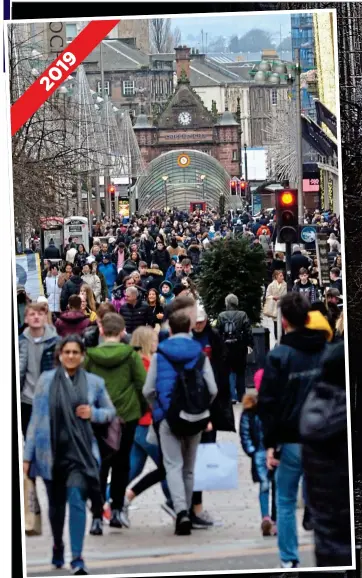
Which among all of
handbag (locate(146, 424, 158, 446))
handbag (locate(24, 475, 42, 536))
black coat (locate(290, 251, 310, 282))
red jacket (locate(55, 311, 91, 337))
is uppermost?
black coat (locate(290, 251, 310, 282))

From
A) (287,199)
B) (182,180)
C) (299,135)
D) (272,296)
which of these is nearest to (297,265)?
(287,199)

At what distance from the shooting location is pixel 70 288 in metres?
11.7

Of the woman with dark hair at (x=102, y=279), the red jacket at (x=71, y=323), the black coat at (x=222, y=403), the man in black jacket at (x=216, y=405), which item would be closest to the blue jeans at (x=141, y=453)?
the man in black jacket at (x=216, y=405)

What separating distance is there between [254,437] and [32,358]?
126 cm

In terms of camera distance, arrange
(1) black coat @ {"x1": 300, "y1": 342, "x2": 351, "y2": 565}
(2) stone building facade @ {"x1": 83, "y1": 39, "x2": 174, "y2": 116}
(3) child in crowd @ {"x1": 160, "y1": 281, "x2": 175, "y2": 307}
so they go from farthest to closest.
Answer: (3) child in crowd @ {"x1": 160, "y1": 281, "x2": 175, "y2": 307} < (2) stone building facade @ {"x1": 83, "y1": 39, "x2": 174, "y2": 116} < (1) black coat @ {"x1": 300, "y1": 342, "x2": 351, "y2": 565}

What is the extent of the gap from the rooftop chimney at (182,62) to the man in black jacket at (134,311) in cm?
203

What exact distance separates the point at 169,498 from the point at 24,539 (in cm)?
93

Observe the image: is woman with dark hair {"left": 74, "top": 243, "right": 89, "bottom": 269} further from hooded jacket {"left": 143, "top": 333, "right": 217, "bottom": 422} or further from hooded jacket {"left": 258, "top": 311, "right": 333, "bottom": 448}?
hooded jacket {"left": 258, "top": 311, "right": 333, "bottom": 448}

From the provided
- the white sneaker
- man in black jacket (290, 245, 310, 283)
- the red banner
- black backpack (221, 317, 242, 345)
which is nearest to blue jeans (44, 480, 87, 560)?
the white sneaker

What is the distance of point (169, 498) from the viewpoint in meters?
8.31

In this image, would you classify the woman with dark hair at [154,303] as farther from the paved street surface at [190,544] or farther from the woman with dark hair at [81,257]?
the paved street surface at [190,544]

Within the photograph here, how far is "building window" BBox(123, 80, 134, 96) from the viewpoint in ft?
34.2

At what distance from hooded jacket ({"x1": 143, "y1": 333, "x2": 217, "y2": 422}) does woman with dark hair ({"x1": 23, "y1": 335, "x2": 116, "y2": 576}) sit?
0.32 metres

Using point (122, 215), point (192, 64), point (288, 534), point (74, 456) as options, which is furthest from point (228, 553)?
point (122, 215)
